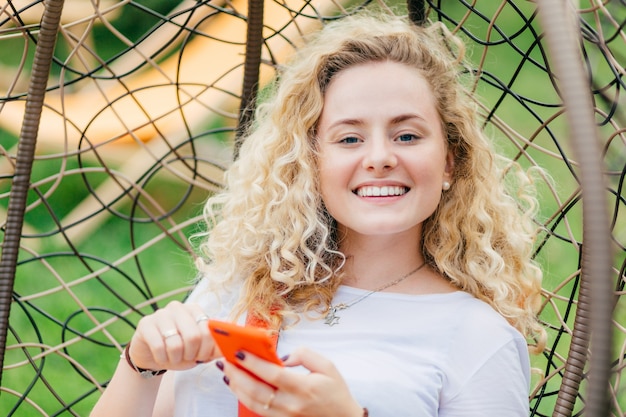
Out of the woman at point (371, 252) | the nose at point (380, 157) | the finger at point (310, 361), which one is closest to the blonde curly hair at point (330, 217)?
the woman at point (371, 252)

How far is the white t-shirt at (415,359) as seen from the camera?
3.45ft

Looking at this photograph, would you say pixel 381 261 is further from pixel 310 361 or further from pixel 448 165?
pixel 310 361

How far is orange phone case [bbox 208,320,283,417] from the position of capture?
0.82 meters

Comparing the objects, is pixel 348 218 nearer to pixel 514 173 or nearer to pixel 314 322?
pixel 314 322

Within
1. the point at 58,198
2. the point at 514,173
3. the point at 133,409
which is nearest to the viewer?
the point at 133,409

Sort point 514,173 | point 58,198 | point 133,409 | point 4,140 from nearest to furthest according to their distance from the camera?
point 133,409
point 514,173
point 58,198
point 4,140

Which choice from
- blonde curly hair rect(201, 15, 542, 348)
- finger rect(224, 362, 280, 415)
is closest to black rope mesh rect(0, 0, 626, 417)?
blonde curly hair rect(201, 15, 542, 348)

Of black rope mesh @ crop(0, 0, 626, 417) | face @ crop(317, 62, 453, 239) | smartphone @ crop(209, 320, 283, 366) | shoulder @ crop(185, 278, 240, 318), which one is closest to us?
smartphone @ crop(209, 320, 283, 366)

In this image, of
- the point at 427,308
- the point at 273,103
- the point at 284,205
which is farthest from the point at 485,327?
the point at 273,103

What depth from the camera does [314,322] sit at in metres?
1.15

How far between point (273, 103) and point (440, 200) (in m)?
0.30

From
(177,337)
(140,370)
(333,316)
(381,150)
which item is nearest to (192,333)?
(177,337)

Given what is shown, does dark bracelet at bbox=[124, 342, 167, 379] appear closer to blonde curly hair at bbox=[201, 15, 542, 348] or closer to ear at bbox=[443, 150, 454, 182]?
blonde curly hair at bbox=[201, 15, 542, 348]

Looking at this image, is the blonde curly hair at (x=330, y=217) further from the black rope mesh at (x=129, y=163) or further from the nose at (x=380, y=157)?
the black rope mesh at (x=129, y=163)
